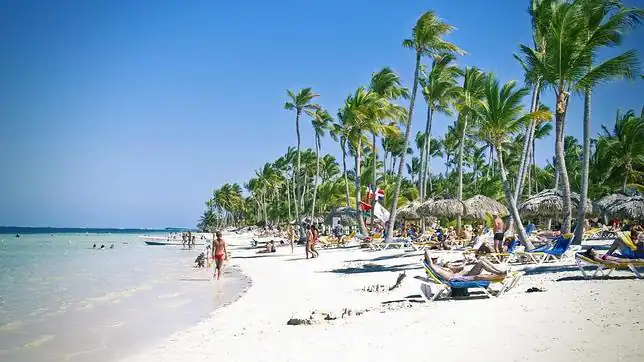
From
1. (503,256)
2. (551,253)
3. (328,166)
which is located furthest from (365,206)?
(328,166)

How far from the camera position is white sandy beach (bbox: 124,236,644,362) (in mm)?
4613

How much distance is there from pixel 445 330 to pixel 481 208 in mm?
15597

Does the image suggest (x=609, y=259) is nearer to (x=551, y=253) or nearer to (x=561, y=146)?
(x=551, y=253)

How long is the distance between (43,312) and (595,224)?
1388 inches

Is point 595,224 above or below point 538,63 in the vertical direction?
below

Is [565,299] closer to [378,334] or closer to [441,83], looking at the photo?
[378,334]

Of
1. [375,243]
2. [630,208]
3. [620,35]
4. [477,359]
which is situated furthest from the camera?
[375,243]

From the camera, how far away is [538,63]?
13594 mm

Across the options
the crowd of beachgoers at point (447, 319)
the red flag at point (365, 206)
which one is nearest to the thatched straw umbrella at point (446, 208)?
the crowd of beachgoers at point (447, 319)

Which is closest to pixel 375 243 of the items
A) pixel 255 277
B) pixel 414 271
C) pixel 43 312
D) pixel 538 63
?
pixel 255 277

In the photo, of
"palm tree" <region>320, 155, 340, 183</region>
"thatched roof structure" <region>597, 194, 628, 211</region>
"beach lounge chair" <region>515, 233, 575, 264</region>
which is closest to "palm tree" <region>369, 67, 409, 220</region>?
"thatched roof structure" <region>597, 194, 628, 211</region>

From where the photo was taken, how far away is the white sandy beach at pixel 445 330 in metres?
4.61

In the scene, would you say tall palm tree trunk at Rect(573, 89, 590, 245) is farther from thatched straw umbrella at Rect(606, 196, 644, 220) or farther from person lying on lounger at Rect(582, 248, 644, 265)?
thatched straw umbrella at Rect(606, 196, 644, 220)

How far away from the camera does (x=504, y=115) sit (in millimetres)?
13758
